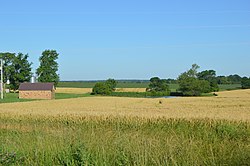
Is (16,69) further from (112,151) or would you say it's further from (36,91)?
(112,151)

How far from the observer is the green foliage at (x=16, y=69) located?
313ft

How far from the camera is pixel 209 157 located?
524 centimetres

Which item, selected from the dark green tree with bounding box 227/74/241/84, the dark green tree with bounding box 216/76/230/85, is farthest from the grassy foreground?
the dark green tree with bounding box 227/74/241/84

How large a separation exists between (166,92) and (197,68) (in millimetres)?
32642

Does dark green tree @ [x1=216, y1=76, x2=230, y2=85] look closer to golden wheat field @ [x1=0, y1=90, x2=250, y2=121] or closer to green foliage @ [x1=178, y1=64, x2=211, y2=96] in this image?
green foliage @ [x1=178, y1=64, x2=211, y2=96]

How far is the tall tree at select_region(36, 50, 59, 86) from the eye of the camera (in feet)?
311

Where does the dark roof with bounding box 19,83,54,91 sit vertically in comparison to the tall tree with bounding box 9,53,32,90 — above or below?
below

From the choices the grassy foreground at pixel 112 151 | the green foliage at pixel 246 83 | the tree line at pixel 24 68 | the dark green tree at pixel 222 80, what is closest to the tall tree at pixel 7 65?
A: the tree line at pixel 24 68

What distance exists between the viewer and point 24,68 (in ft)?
322

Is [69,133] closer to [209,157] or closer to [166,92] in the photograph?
[209,157]

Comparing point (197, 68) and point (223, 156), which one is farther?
point (197, 68)

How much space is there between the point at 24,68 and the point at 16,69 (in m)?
2.06

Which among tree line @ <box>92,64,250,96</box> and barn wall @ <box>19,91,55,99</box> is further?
tree line @ <box>92,64,250,96</box>

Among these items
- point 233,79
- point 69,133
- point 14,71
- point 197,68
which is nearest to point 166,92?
point 197,68
